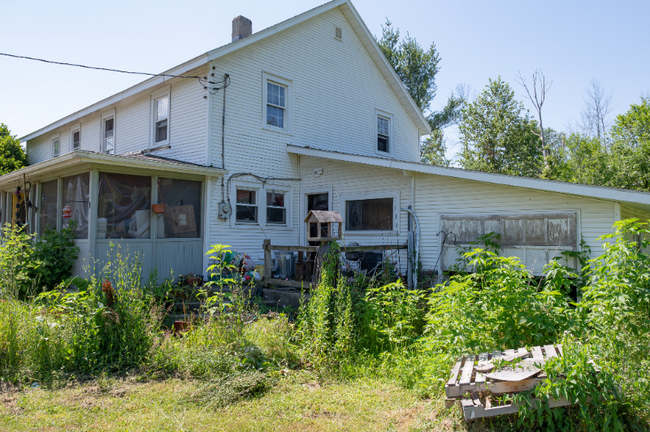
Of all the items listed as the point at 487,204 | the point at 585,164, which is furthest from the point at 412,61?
the point at 487,204

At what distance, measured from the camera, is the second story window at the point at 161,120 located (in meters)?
12.4

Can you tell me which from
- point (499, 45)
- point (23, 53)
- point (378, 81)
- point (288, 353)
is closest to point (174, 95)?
point (23, 53)

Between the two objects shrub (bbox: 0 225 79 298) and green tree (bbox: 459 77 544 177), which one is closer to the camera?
shrub (bbox: 0 225 79 298)

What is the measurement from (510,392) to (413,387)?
4.50 ft

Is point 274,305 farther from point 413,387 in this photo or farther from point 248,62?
point 248,62

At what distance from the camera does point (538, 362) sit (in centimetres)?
384

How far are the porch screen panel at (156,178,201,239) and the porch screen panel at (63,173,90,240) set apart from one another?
1469mm

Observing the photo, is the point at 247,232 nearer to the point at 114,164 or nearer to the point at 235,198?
the point at 235,198

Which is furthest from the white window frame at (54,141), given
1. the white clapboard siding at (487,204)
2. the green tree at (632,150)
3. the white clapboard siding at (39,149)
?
the green tree at (632,150)

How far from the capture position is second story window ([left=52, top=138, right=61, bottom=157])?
708 inches

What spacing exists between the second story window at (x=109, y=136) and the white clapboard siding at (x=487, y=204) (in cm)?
1023

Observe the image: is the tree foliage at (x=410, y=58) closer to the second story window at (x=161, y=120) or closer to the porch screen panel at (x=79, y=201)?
the second story window at (x=161, y=120)

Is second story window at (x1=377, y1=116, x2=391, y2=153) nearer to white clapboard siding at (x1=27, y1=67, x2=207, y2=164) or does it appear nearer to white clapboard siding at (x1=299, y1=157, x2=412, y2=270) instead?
white clapboard siding at (x1=299, y1=157, x2=412, y2=270)

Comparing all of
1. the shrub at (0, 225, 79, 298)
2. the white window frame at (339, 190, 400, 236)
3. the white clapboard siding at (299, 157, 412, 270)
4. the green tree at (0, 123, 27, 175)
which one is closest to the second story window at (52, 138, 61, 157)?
the green tree at (0, 123, 27, 175)
